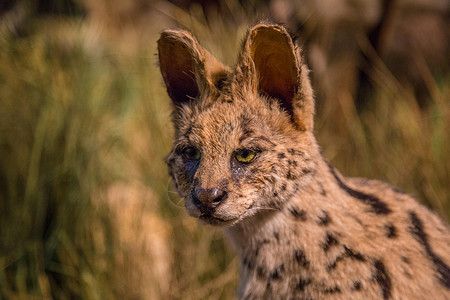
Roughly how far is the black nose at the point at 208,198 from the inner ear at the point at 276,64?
1.90 ft

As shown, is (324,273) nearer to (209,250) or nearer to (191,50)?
(191,50)

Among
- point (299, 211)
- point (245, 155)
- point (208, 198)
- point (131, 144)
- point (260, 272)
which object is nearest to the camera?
point (208, 198)

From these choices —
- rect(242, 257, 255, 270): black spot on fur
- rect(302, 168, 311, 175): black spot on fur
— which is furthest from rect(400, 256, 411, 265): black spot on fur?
rect(242, 257, 255, 270): black spot on fur

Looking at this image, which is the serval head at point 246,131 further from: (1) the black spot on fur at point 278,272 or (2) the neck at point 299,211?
(1) the black spot on fur at point 278,272

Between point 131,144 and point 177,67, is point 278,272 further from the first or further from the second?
point 131,144

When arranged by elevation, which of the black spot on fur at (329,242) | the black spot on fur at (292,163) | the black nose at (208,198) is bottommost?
the black spot on fur at (329,242)

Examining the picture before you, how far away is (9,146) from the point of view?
409 cm

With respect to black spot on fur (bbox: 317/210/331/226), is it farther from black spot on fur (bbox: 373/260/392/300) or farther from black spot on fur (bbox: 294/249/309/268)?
black spot on fur (bbox: 373/260/392/300)

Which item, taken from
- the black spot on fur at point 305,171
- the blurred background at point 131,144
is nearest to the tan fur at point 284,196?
the black spot on fur at point 305,171

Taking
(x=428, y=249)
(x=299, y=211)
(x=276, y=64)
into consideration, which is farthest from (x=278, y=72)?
(x=428, y=249)

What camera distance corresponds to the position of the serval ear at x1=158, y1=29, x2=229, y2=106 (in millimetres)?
2520

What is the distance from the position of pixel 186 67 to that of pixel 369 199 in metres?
1.20

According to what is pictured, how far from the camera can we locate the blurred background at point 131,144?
3945 millimetres

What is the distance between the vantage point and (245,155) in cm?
239
